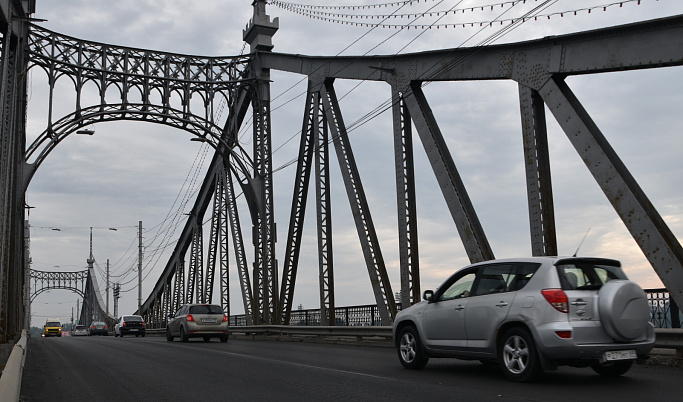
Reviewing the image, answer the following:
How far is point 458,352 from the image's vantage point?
30.3 feet

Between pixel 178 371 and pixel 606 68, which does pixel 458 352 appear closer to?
pixel 178 371

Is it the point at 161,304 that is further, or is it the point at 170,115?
the point at 161,304

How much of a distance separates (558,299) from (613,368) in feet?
5.17

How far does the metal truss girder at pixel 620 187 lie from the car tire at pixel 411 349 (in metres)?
3.86

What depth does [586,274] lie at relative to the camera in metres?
8.23

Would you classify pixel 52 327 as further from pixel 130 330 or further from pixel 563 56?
pixel 563 56

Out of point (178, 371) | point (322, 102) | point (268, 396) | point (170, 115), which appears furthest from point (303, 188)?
point (268, 396)

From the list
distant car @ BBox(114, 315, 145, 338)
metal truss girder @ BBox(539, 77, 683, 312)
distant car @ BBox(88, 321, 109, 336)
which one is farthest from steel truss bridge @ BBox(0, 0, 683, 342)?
distant car @ BBox(88, 321, 109, 336)

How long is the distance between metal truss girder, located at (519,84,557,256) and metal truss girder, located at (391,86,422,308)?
13.1 ft

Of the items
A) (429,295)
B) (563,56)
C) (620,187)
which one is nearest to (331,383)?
(429,295)

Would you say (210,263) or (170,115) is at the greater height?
(170,115)

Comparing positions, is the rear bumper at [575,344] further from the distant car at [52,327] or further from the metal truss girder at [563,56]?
the distant car at [52,327]

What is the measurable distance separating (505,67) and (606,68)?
2465 mm

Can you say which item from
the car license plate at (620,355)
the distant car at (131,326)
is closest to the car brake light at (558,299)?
the car license plate at (620,355)
